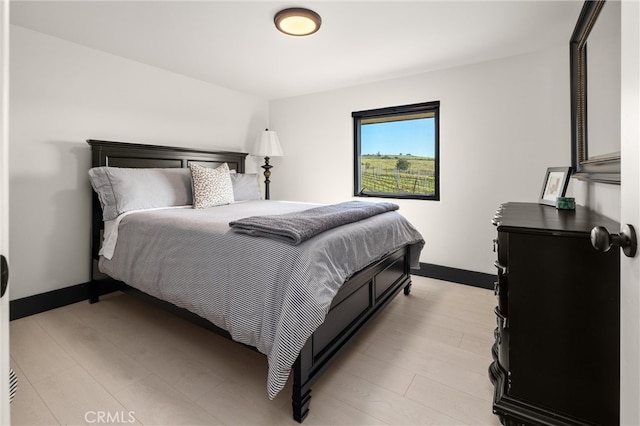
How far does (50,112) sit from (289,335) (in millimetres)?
2775

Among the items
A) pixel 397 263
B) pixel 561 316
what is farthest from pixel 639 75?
pixel 397 263

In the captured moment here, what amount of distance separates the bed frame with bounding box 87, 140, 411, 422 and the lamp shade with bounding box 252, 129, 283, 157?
1.88 ft

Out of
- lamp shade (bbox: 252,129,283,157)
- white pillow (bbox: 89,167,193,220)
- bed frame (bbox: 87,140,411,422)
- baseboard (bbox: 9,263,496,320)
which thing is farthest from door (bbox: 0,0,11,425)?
lamp shade (bbox: 252,129,283,157)

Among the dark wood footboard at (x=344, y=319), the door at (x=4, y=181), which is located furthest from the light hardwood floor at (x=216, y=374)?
the door at (x=4, y=181)

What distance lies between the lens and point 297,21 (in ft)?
7.52

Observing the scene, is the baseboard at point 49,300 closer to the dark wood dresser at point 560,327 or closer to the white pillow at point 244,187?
the white pillow at point 244,187

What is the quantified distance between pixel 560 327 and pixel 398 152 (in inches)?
114

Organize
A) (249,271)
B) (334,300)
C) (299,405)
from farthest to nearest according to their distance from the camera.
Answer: (334,300), (249,271), (299,405)

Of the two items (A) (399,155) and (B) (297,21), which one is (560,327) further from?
(A) (399,155)

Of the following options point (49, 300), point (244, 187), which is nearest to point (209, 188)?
point (244, 187)

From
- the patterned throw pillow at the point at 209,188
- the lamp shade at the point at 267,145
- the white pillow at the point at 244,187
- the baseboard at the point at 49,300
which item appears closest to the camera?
the baseboard at the point at 49,300

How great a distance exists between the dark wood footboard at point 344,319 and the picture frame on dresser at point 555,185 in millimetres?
1100

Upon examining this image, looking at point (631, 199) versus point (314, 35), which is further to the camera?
point (314, 35)
